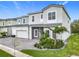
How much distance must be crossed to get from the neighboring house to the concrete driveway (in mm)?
77

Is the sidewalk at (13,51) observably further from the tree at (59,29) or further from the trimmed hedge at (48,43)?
the tree at (59,29)

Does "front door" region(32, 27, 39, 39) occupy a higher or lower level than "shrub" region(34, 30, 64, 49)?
higher

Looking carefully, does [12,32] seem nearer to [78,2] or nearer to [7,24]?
[7,24]

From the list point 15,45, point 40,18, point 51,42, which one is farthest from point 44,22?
point 15,45

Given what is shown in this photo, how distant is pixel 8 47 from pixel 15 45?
0.12m

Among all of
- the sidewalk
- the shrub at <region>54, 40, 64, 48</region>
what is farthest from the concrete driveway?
the shrub at <region>54, 40, 64, 48</region>

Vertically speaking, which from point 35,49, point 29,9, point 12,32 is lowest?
point 35,49

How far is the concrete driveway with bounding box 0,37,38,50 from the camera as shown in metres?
4.25

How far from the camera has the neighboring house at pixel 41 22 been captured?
4.20 m

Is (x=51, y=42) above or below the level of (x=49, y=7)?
below

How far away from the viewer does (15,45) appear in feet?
14.1

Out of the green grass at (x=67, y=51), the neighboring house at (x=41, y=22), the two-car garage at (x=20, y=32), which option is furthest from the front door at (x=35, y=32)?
the green grass at (x=67, y=51)

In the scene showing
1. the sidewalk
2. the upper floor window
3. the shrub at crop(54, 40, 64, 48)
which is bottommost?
the sidewalk

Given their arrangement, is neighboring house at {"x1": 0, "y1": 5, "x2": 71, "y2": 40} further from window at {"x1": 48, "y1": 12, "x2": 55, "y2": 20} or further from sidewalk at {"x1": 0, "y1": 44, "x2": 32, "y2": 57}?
sidewalk at {"x1": 0, "y1": 44, "x2": 32, "y2": 57}
